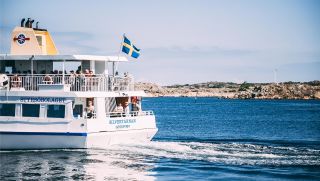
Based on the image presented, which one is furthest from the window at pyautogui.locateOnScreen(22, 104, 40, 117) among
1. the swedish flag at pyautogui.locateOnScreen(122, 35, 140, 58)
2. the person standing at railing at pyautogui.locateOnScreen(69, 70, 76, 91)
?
the swedish flag at pyautogui.locateOnScreen(122, 35, 140, 58)

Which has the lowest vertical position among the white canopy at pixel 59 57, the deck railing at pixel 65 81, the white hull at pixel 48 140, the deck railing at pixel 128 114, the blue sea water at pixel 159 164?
the blue sea water at pixel 159 164

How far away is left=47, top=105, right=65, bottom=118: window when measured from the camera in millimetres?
29734

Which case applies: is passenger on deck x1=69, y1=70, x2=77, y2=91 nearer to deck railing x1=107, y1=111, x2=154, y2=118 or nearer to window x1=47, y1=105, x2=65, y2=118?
window x1=47, y1=105, x2=65, y2=118

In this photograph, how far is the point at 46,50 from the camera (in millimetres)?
33219

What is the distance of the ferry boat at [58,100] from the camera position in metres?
29.5

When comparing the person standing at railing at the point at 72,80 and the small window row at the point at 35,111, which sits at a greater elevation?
the person standing at railing at the point at 72,80

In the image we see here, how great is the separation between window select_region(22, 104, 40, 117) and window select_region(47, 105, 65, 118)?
23.8 inches

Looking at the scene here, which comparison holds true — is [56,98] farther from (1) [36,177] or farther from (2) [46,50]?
(1) [36,177]

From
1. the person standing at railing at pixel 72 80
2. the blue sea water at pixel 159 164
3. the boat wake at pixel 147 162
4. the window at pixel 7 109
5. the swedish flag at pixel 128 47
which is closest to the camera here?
the blue sea water at pixel 159 164

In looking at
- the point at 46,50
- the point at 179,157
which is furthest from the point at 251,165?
the point at 46,50

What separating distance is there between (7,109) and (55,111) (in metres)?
2.60

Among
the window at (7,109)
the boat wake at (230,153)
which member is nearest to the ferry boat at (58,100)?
the window at (7,109)

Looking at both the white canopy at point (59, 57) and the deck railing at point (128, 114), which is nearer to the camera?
the white canopy at point (59, 57)

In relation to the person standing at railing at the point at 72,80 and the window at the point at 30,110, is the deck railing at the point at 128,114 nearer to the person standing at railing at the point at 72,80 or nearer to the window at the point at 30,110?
the person standing at railing at the point at 72,80
